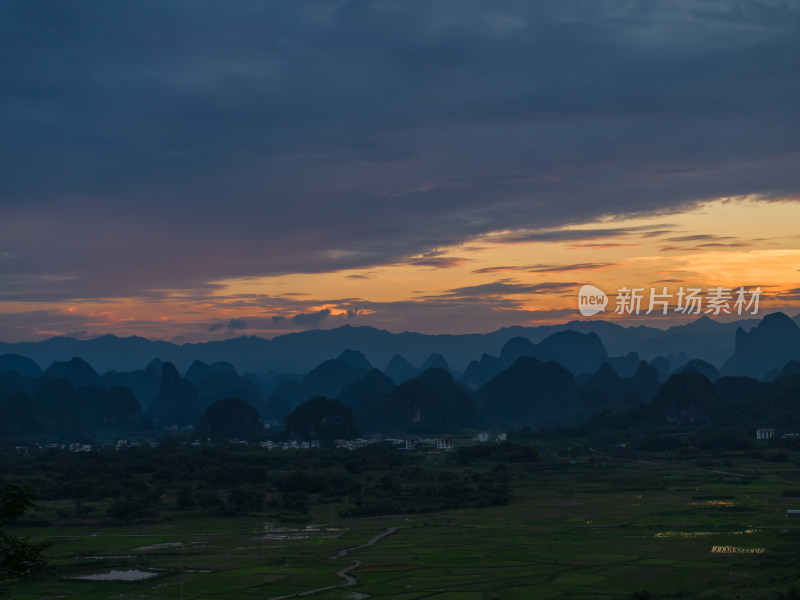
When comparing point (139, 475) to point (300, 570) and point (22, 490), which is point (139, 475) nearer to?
point (300, 570)

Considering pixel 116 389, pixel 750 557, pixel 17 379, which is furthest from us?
pixel 17 379

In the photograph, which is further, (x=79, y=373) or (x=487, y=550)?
(x=79, y=373)

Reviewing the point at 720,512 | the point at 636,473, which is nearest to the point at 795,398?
the point at 636,473

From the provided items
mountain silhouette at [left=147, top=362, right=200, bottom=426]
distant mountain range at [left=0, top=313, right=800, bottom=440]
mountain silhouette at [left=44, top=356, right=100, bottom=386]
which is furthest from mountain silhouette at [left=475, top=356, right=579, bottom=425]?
mountain silhouette at [left=44, top=356, right=100, bottom=386]

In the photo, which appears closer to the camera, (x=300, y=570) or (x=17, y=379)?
(x=300, y=570)

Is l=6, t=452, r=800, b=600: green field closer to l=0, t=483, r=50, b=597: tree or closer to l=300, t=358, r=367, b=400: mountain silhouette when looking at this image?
l=0, t=483, r=50, b=597: tree

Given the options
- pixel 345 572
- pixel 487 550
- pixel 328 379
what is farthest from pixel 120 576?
pixel 328 379

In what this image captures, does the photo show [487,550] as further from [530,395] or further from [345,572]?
[530,395]

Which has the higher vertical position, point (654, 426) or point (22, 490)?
point (22, 490)

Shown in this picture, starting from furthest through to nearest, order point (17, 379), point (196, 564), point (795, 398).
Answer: point (17, 379) → point (795, 398) → point (196, 564)
